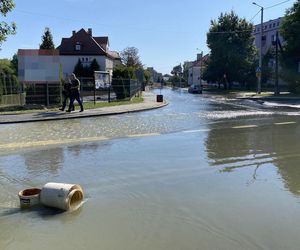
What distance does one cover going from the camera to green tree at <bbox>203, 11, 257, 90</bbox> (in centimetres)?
7338

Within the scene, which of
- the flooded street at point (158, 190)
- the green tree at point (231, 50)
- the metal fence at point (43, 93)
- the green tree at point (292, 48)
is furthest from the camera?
the green tree at point (231, 50)

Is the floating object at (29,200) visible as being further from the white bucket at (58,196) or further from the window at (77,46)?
the window at (77,46)

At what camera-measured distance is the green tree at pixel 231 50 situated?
241 ft

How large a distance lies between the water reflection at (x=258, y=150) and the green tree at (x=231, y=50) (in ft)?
193

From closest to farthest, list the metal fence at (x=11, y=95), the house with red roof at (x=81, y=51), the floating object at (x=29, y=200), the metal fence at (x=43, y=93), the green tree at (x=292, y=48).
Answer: the floating object at (x=29, y=200) → the metal fence at (x=43, y=93) → the metal fence at (x=11, y=95) → the green tree at (x=292, y=48) → the house with red roof at (x=81, y=51)

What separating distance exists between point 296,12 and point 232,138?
40.8m

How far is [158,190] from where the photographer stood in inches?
288

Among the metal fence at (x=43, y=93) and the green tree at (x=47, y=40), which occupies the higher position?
the green tree at (x=47, y=40)

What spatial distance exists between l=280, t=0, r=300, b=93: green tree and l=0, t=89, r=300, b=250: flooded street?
38.5 meters

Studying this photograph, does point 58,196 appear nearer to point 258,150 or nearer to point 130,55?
point 258,150

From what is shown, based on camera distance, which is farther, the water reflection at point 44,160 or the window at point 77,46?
the window at point 77,46

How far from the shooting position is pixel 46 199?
6324 mm

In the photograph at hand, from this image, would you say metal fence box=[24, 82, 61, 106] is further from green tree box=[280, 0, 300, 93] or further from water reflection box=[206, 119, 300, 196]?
green tree box=[280, 0, 300, 93]

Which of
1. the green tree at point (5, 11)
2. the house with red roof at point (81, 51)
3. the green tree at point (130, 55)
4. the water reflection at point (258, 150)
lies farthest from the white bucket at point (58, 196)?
the green tree at point (130, 55)
